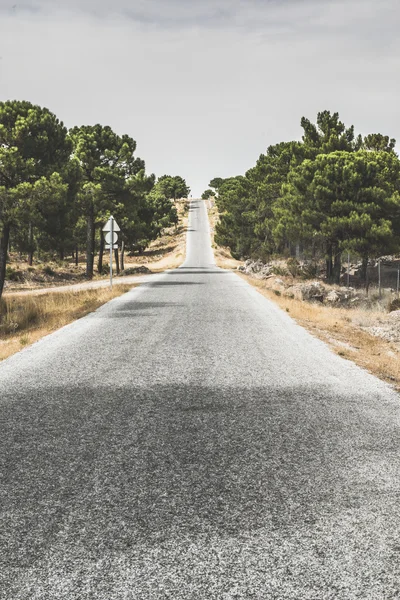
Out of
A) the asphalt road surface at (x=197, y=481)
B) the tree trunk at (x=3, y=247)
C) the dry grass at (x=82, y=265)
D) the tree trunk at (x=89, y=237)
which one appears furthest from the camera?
the tree trunk at (x=89, y=237)

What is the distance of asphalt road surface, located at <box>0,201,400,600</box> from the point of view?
2.44m

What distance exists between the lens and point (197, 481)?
11.2ft

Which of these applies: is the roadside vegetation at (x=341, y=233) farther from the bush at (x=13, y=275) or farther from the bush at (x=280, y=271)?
the bush at (x=13, y=275)

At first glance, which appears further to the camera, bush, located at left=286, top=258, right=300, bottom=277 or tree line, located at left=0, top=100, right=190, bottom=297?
bush, located at left=286, top=258, right=300, bottom=277

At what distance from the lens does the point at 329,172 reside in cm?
2858

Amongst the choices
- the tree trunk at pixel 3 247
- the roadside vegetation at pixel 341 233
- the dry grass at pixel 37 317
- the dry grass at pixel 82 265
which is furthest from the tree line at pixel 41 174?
the roadside vegetation at pixel 341 233

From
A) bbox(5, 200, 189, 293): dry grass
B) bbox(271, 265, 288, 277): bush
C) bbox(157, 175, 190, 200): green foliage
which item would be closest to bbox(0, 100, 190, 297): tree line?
bbox(5, 200, 189, 293): dry grass

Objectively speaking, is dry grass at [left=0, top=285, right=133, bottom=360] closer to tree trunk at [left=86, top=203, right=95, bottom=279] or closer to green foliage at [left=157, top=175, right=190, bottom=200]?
tree trunk at [left=86, top=203, right=95, bottom=279]

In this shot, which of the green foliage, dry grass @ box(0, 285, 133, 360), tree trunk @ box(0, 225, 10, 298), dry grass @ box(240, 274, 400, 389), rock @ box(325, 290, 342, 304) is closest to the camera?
dry grass @ box(240, 274, 400, 389)

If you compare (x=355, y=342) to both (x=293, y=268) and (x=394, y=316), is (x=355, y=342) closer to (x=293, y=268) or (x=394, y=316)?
(x=394, y=316)

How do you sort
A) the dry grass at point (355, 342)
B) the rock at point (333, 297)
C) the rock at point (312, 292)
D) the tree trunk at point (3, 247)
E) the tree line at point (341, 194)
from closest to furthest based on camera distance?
the dry grass at point (355, 342) → the rock at point (312, 292) → the rock at point (333, 297) → the tree trunk at point (3, 247) → the tree line at point (341, 194)

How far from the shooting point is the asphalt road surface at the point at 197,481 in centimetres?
244

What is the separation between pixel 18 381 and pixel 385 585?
16.1 ft

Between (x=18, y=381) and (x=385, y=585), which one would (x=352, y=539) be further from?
(x=18, y=381)
